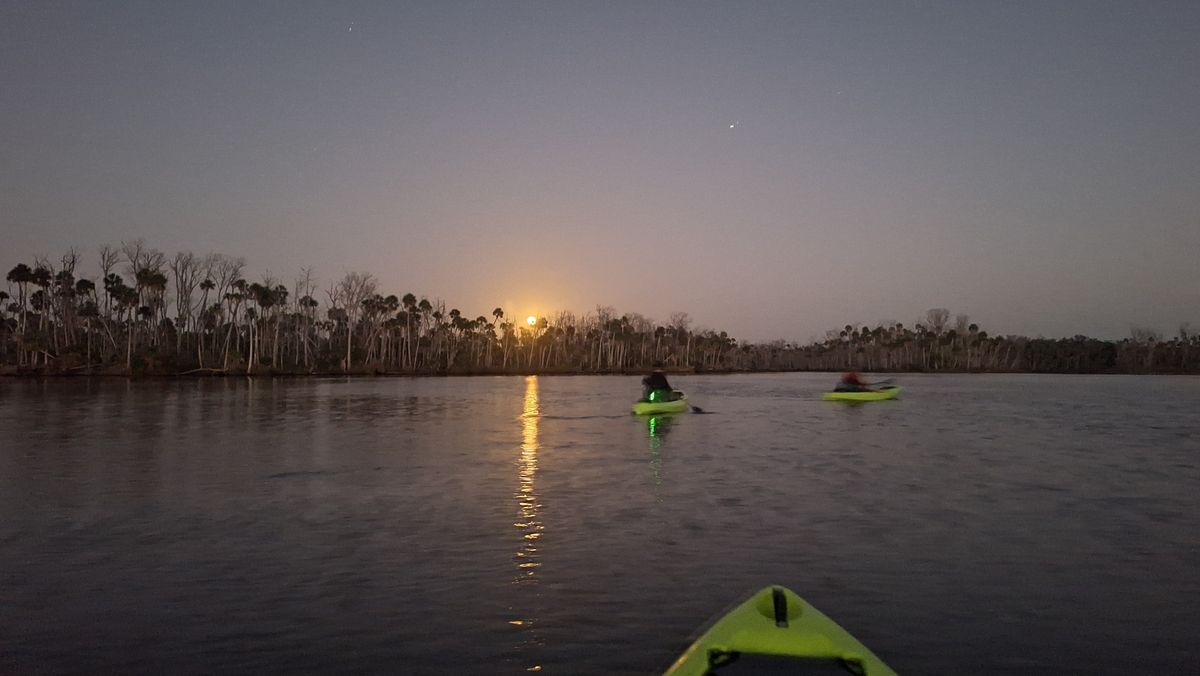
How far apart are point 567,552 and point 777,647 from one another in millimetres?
4701

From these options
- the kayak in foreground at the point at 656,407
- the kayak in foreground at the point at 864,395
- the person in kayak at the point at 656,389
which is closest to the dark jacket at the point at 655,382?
the person in kayak at the point at 656,389

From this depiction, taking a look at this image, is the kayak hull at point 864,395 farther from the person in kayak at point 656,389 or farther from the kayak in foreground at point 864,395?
the person in kayak at point 656,389

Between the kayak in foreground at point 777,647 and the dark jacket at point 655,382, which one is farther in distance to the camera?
the dark jacket at point 655,382

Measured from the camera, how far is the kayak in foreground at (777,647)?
213 inches

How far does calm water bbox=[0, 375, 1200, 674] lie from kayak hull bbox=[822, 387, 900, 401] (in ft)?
70.7

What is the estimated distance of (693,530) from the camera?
11.3m

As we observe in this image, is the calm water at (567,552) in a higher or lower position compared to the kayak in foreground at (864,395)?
lower

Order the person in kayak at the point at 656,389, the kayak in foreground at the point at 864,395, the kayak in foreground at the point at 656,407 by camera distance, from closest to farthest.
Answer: the kayak in foreground at the point at 656,407 < the person in kayak at the point at 656,389 < the kayak in foreground at the point at 864,395

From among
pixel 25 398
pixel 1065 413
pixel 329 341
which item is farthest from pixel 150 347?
pixel 1065 413

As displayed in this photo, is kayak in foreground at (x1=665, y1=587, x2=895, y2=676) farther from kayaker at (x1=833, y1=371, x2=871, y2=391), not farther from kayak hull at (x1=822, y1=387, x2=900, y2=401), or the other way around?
kayaker at (x1=833, y1=371, x2=871, y2=391)

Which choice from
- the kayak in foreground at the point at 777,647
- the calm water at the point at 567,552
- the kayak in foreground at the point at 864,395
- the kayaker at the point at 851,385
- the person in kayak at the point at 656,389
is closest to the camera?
the kayak in foreground at the point at 777,647

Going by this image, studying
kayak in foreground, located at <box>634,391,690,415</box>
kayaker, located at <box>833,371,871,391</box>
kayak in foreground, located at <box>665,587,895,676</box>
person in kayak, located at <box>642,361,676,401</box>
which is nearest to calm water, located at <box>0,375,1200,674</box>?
kayak in foreground, located at <box>665,587,895,676</box>

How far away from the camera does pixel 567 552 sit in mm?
9961

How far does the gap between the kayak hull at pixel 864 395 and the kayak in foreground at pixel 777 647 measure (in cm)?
3955
